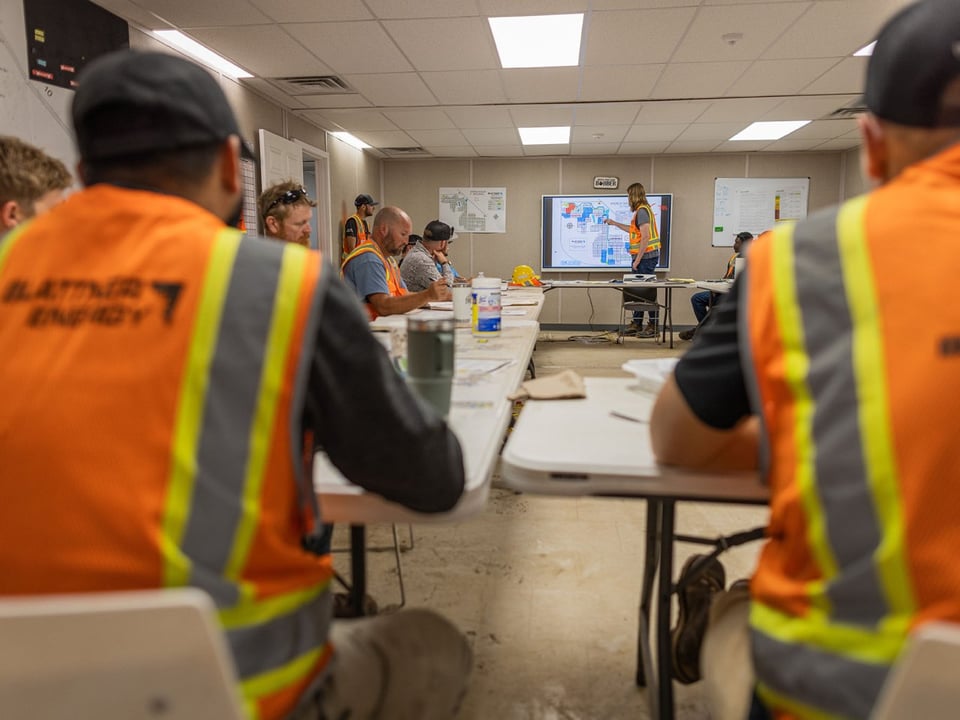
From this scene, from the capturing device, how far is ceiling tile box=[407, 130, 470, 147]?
733cm

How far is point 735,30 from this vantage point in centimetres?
402

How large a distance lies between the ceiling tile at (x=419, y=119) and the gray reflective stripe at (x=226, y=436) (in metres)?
6.01

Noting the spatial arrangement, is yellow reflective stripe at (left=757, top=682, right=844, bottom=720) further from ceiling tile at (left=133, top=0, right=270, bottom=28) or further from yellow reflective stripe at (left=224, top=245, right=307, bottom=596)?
ceiling tile at (left=133, top=0, right=270, bottom=28)

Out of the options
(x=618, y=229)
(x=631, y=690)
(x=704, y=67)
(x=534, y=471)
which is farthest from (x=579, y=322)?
(x=534, y=471)

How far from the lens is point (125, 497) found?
2.05ft

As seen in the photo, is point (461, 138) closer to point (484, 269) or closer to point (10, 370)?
point (484, 269)

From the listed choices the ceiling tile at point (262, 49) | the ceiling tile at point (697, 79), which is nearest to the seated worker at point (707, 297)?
the ceiling tile at point (697, 79)

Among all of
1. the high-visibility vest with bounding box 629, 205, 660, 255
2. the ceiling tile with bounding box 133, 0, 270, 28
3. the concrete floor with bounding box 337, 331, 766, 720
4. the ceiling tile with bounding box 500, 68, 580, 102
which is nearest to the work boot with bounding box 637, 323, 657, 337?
the high-visibility vest with bounding box 629, 205, 660, 255

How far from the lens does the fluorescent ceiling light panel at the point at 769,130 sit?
693cm

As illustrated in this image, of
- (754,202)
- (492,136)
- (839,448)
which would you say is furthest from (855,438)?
(754,202)

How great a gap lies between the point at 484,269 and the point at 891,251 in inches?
353

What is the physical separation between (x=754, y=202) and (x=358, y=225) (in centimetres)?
538

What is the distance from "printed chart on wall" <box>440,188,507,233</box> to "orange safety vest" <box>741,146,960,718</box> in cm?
876

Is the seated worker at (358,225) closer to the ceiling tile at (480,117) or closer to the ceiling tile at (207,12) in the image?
the ceiling tile at (480,117)
